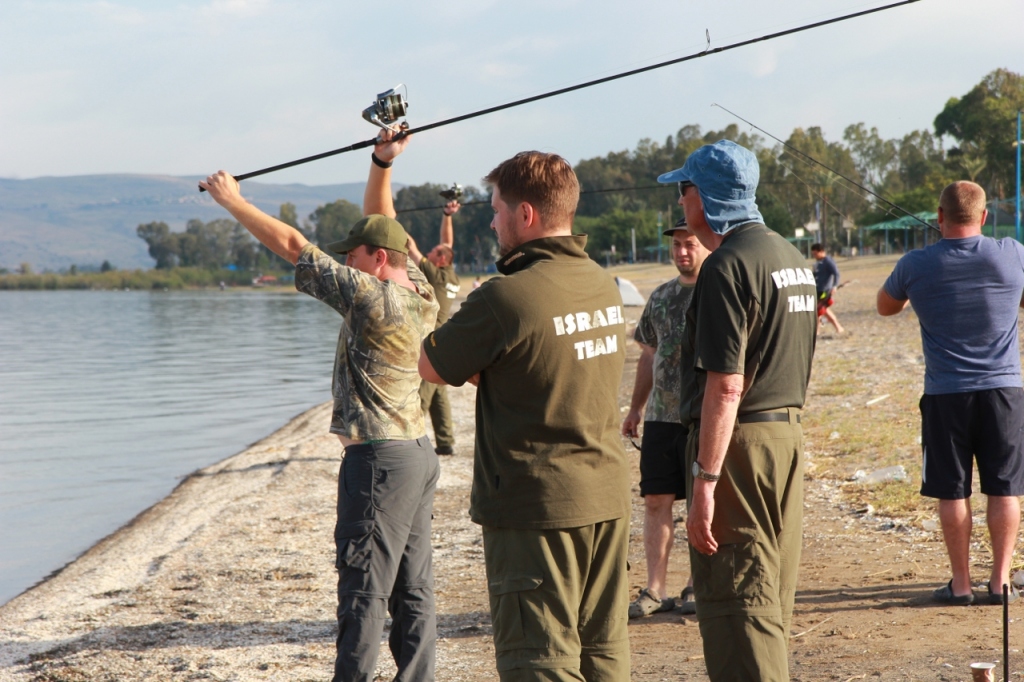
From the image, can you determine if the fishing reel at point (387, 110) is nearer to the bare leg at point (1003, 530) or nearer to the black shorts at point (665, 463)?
the black shorts at point (665, 463)

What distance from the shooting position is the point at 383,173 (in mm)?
4543

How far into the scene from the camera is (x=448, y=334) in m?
2.93

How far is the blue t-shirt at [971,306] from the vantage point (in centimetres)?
472

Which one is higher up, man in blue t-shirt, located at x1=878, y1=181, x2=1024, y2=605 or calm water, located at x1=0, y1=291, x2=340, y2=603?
man in blue t-shirt, located at x1=878, y1=181, x2=1024, y2=605

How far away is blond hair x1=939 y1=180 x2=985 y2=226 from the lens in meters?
4.72

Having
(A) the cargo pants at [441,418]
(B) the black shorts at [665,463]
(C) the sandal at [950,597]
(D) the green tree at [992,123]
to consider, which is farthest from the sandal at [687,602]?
(D) the green tree at [992,123]

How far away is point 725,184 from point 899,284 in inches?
81.0

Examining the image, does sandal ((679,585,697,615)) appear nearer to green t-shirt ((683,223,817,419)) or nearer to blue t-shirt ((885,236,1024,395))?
blue t-shirt ((885,236,1024,395))

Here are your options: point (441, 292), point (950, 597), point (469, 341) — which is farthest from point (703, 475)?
point (441, 292)

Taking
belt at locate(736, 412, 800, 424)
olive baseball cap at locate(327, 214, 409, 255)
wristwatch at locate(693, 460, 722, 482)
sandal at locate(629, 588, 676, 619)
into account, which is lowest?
sandal at locate(629, 588, 676, 619)

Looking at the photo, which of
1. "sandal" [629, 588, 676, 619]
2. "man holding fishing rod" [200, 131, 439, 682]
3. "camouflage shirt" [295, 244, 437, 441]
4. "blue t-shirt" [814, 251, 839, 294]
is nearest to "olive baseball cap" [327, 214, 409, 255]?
"man holding fishing rod" [200, 131, 439, 682]

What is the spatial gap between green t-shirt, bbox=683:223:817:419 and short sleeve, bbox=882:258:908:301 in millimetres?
1850

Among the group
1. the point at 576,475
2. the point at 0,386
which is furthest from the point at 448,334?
the point at 0,386

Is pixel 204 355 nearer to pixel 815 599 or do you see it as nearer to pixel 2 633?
pixel 2 633
